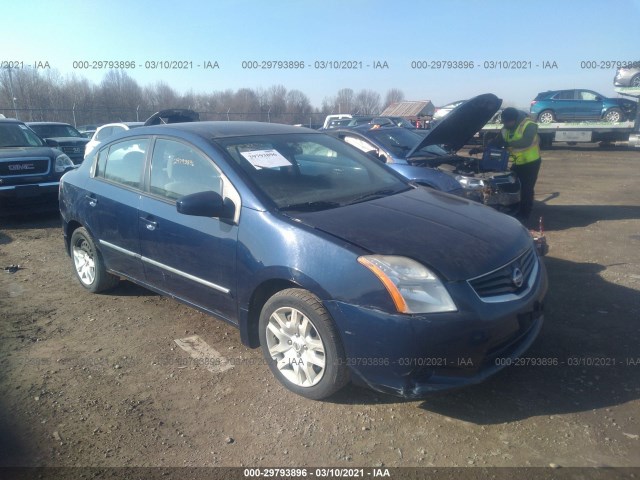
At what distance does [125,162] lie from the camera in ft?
14.6

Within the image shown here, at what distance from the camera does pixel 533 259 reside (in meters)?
3.47

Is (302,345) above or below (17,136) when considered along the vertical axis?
below

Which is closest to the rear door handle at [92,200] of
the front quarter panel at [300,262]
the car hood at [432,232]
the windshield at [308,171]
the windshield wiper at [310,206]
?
the windshield at [308,171]

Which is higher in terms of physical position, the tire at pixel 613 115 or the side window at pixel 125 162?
the tire at pixel 613 115

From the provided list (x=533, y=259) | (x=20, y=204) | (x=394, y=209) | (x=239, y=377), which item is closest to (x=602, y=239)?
(x=533, y=259)

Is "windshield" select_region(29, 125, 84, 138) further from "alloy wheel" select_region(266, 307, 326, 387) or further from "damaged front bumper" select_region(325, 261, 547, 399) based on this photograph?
"damaged front bumper" select_region(325, 261, 547, 399)

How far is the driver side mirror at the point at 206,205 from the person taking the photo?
10.8 feet

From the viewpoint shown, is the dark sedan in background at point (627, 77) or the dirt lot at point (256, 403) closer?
the dirt lot at point (256, 403)

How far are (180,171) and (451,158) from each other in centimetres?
501

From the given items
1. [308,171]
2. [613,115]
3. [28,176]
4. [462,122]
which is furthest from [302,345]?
[613,115]

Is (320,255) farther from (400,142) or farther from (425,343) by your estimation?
(400,142)

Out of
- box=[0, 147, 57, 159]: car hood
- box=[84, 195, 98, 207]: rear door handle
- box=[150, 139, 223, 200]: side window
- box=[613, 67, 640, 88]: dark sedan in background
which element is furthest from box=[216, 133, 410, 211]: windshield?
box=[613, 67, 640, 88]: dark sedan in background

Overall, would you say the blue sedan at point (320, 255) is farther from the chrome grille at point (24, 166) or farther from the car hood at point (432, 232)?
the chrome grille at point (24, 166)

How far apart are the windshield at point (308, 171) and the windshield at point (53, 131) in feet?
42.8
